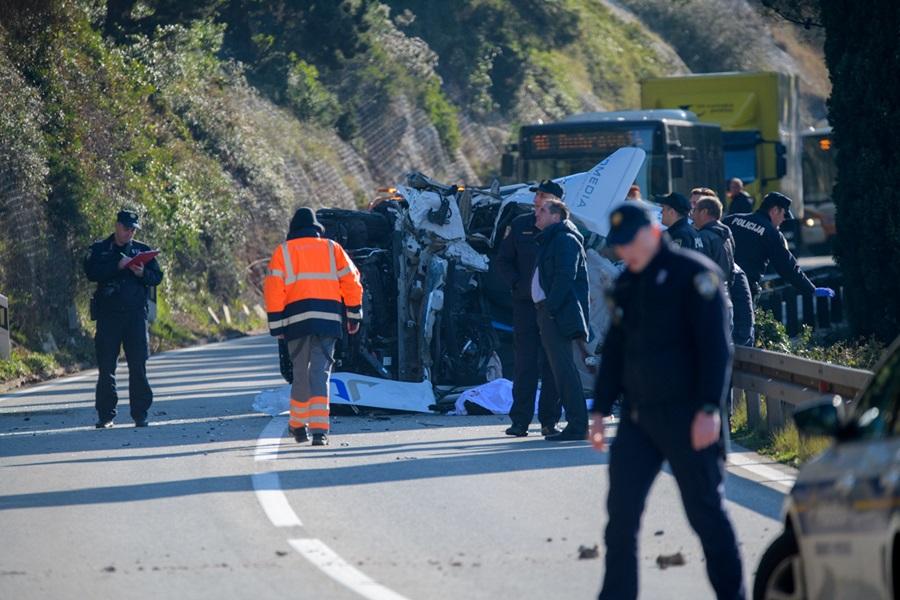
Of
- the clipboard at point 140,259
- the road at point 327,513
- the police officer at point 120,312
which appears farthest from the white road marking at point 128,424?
the clipboard at point 140,259

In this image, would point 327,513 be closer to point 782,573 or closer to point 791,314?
point 782,573

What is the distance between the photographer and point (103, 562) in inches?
329

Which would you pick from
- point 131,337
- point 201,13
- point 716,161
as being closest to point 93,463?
point 131,337

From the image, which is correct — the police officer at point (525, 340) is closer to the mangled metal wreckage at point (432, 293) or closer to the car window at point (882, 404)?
the mangled metal wreckage at point (432, 293)

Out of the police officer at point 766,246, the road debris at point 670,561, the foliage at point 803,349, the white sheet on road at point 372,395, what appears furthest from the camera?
the foliage at point 803,349

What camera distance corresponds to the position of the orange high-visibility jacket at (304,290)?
12.8 m

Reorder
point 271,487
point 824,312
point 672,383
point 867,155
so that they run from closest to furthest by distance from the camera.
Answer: point 672,383 → point 271,487 → point 867,155 → point 824,312

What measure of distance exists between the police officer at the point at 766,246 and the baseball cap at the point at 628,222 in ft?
26.8

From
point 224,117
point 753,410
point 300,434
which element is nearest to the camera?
point 300,434

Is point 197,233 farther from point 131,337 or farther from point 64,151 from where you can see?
point 131,337

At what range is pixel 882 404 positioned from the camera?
5.61 metres

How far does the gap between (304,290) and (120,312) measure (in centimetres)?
235

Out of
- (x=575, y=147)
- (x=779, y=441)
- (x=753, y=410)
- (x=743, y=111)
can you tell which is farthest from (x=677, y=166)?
(x=779, y=441)

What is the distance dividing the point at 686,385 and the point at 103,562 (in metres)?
3.39
